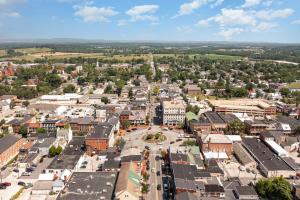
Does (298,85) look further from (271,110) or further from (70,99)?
(70,99)

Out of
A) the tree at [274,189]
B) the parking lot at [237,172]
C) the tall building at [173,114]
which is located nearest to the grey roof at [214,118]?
the tall building at [173,114]

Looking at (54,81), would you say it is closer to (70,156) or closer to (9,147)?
(9,147)

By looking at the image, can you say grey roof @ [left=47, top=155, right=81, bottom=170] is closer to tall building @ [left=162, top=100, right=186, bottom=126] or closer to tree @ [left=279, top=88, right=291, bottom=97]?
tall building @ [left=162, top=100, right=186, bottom=126]

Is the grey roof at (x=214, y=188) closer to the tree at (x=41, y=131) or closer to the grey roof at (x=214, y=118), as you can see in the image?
the grey roof at (x=214, y=118)

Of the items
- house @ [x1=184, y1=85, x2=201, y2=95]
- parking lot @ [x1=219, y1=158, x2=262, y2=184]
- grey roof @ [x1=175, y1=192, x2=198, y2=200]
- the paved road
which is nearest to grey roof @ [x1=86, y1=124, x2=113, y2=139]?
the paved road

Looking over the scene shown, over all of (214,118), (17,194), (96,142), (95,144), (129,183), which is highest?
(214,118)

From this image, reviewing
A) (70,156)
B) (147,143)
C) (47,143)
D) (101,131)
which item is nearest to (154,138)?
(147,143)
